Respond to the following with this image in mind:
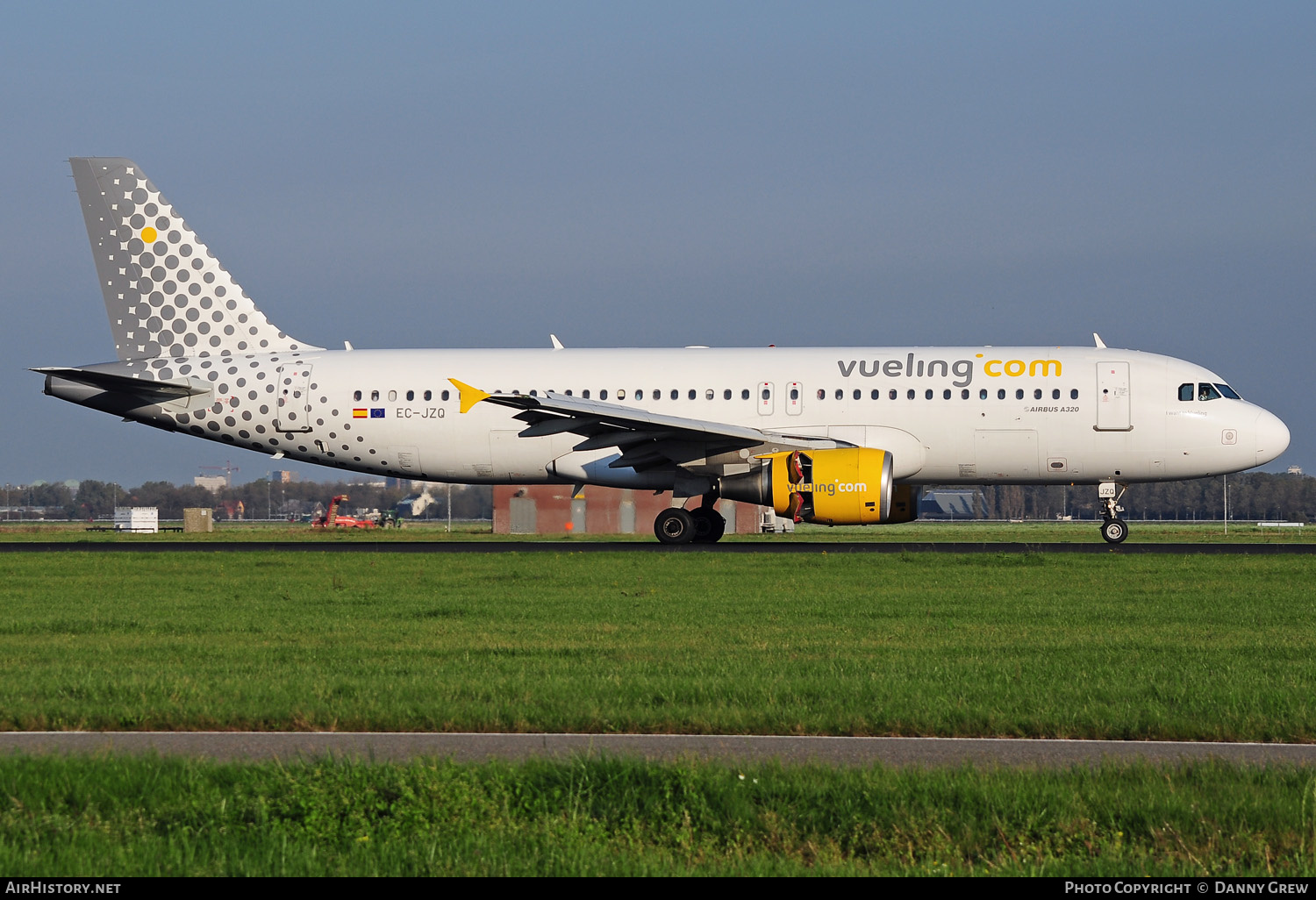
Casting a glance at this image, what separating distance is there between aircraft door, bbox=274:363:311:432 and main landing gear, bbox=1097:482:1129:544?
17207 millimetres

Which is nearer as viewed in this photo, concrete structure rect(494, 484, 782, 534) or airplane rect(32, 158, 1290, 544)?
airplane rect(32, 158, 1290, 544)

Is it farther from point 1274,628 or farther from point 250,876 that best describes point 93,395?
point 250,876

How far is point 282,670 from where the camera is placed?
11.9 meters

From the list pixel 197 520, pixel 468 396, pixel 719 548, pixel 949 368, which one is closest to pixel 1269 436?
pixel 949 368

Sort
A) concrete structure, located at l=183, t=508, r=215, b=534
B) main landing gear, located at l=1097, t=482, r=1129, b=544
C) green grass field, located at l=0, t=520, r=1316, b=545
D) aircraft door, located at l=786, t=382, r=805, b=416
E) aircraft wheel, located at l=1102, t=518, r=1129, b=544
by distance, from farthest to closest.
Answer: concrete structure, located at l=183, t=508, r=215, b=534 < green grass field, located at l=0, t=520, r=1316, b=545 < aircraft wheel, located at l=1102, t=518, r=1129, b=544 < main landing gear, located at l=1097, t=482, r=1129, b=544 < aircraft door, located at l=786, t=382, r=805, b=416

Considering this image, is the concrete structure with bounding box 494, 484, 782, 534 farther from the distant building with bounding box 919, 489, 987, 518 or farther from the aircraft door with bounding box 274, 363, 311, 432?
the distant building with bounding box 919, 489, 987, 518

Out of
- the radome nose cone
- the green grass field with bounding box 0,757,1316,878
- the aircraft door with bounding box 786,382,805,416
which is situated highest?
the aircraft door with bounding box 786,382,805,416

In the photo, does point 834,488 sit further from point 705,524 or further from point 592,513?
point 592,513

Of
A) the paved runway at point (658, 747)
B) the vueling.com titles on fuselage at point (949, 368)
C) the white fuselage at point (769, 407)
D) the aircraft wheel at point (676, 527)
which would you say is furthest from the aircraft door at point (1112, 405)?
the paved runway at point (658, 747)

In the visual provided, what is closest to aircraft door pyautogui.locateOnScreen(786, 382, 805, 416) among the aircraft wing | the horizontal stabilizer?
the aircraft wing

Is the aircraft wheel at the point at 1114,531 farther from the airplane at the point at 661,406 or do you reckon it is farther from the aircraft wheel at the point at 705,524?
the aircraft wheel at the point at 705,524

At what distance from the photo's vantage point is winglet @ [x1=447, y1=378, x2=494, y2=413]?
2767cm

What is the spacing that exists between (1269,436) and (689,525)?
1210 centimetres
